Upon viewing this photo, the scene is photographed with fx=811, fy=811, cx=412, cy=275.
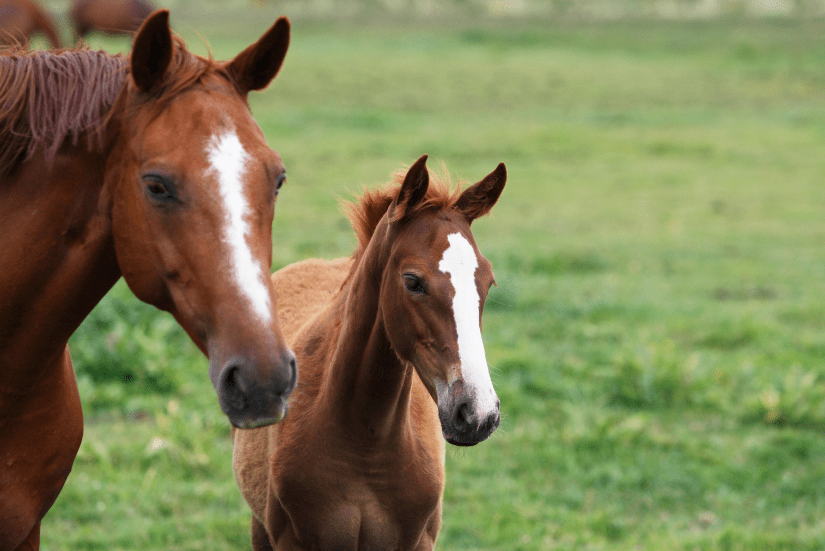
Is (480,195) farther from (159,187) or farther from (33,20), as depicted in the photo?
(33,20)

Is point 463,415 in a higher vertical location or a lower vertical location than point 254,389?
lower

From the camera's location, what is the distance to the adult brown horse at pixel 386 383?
2.42 meters

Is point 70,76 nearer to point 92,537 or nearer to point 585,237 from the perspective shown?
point 92,537

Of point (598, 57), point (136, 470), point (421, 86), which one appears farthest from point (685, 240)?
point (598, 57)

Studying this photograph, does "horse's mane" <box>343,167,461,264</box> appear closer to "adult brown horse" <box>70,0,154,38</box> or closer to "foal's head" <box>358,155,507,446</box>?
"foal's head" <box>358,155,507,446</box>

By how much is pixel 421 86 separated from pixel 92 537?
16.5 m

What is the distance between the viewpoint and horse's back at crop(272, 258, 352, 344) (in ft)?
11.5

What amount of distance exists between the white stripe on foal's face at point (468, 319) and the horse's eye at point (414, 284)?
0.08 metres

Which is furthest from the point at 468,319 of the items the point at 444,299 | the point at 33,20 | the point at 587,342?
the point at 33,20

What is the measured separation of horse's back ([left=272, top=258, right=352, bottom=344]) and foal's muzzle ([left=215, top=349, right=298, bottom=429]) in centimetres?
161

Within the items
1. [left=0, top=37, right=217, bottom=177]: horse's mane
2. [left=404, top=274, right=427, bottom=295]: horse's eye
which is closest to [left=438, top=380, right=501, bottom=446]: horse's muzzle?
[left=404, top=274, right=427, bottom=295]: horse's eye

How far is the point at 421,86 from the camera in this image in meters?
19.2

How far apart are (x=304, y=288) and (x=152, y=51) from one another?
6.25ft

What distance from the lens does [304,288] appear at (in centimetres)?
371
